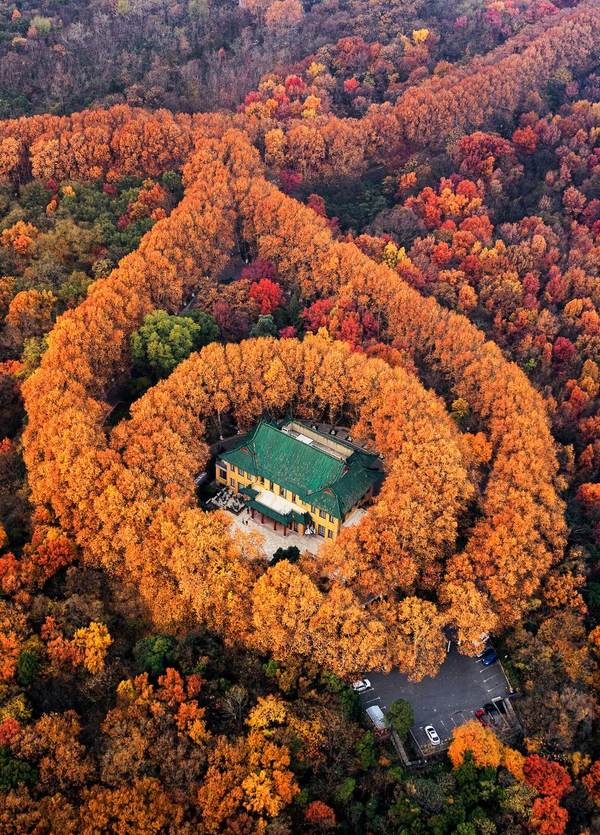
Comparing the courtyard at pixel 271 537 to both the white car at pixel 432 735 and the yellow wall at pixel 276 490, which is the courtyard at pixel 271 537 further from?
the white car at pixel 432 735

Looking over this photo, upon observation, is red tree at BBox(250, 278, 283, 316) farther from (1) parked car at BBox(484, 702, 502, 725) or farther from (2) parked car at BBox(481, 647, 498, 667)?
(1) parked car at BBox(484, 702, 502, 725)

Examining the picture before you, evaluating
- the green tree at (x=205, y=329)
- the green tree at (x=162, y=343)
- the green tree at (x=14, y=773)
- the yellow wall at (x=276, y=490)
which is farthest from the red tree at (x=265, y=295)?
the green tree at (x=14, y=773)

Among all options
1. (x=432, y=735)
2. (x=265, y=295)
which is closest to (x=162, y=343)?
(x=265, y=295)

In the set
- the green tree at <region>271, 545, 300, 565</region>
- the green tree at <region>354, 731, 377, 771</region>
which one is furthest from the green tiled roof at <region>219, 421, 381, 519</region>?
the green tree at <region>354, 731, 377, 771</region>

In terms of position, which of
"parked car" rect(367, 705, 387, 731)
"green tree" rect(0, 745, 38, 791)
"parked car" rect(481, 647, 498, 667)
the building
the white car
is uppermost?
the building

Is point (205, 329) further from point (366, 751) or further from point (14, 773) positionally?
point (14, 773)

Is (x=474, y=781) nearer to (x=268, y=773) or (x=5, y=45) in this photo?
(x=268, y=773)
